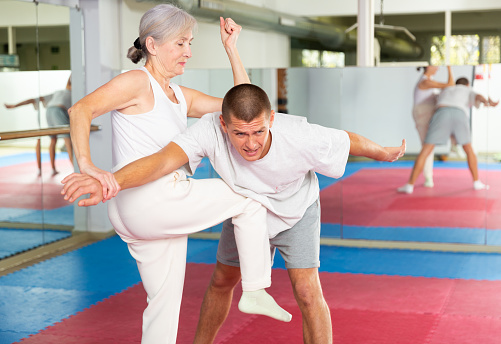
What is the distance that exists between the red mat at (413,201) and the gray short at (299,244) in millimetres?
3206

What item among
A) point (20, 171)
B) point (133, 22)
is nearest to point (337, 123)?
point (133, 22)

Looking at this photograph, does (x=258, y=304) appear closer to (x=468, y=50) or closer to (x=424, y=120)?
(x=424, y=120)

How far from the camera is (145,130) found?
8.91 feet

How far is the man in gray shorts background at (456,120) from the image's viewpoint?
582 cm

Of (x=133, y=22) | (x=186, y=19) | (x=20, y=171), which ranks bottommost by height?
(x=20, y=171)

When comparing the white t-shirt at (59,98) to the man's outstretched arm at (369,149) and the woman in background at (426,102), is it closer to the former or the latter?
the woman in background at (426,102)

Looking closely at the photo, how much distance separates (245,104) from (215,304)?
3.57 feet

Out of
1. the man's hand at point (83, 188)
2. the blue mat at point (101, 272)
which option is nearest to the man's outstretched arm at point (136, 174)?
the man's hand at point (83, 188)

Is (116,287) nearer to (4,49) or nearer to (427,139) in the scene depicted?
(4,49)

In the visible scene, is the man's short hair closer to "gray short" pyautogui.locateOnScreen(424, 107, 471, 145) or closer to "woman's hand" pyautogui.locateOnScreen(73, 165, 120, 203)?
"woman's hand" pyautogui.locateOnScreen(73, 165, 120, 203)

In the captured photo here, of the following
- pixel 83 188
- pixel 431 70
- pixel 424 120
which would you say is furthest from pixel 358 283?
pixel 83 188

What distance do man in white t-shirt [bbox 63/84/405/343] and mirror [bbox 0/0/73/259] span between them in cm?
308

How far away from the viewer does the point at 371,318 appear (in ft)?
13.6

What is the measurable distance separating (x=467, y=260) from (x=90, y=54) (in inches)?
150
